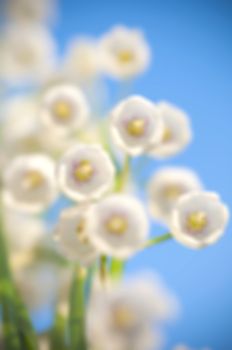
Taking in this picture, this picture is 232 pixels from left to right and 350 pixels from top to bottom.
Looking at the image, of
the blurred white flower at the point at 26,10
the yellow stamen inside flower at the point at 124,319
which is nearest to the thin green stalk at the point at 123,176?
the yellow stamen inside flower at the point at 124,319

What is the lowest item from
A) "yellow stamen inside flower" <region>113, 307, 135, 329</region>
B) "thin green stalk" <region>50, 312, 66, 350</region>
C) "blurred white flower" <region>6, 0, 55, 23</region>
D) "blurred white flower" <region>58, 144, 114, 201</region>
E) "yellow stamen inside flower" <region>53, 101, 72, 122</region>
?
"yellow stamen inside flower" <region>113, 307, 135, 329</region>

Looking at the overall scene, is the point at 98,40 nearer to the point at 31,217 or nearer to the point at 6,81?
the point at 6,81

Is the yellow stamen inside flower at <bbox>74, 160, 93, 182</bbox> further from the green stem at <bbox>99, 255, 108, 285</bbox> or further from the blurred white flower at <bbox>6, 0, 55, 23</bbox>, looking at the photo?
the blurred white flower at <bbox>6, 0, 55, 23</bbox>

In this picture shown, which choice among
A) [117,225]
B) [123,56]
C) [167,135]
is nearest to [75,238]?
[117,225]

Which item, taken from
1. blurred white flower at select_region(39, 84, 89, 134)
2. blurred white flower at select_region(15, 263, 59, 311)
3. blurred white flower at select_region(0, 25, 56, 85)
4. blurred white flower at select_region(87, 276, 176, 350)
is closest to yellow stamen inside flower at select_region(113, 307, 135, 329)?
blurred white flower at select_region(87, 276, 176, 350)

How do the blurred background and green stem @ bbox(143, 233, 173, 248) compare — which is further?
the blurred background

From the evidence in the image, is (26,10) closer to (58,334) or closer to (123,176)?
(123,176)

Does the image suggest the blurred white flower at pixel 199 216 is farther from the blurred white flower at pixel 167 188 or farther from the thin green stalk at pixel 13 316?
the thin green stalk at pixel 13 316
